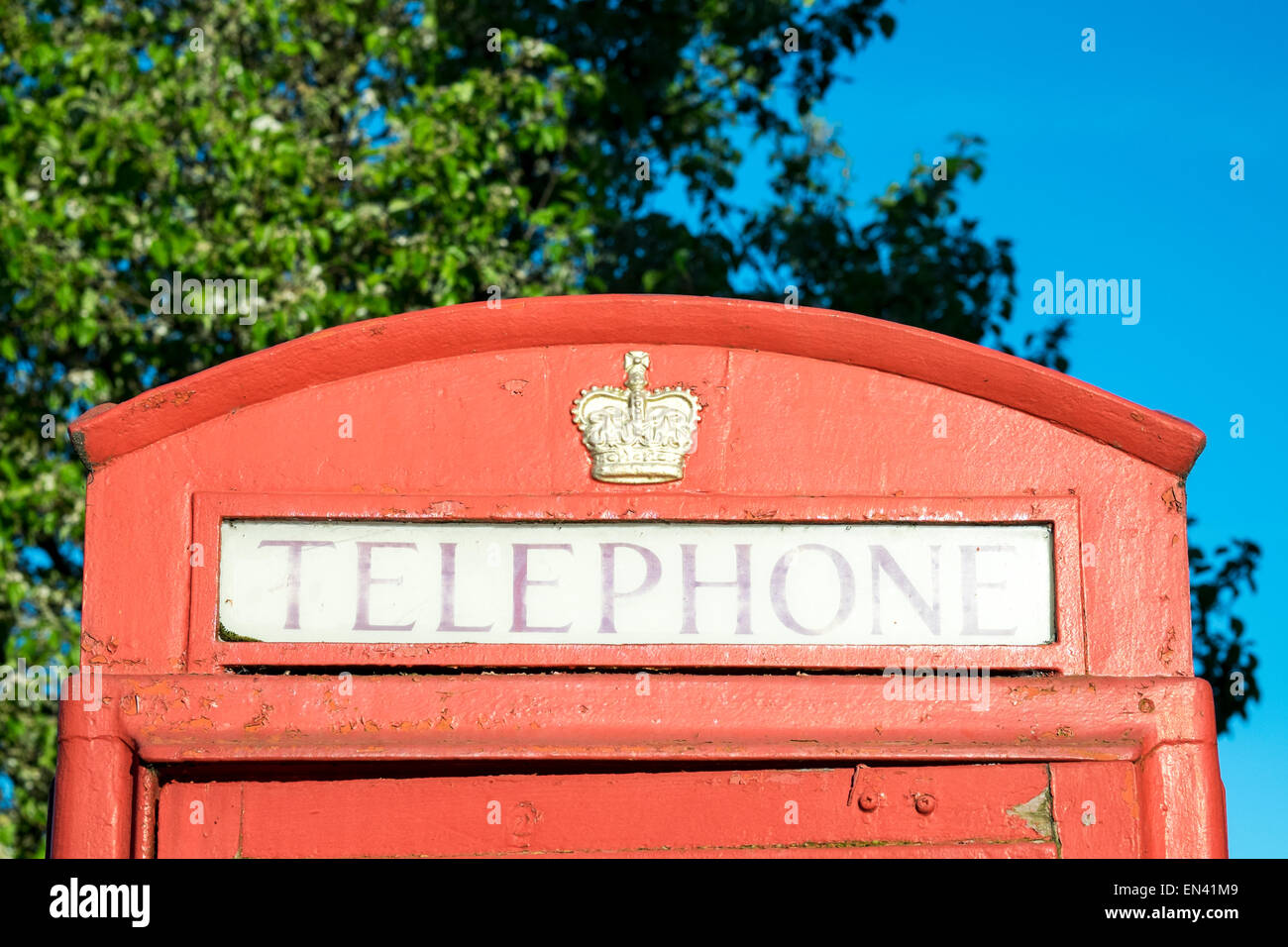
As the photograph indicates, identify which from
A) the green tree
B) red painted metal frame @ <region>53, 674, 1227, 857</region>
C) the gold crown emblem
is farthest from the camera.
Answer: the green tree

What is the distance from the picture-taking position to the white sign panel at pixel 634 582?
2662mm

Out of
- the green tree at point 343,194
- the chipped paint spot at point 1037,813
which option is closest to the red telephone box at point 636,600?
the chipped paint spot at point 1037,813

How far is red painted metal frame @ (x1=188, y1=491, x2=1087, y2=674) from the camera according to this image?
8.66 feet

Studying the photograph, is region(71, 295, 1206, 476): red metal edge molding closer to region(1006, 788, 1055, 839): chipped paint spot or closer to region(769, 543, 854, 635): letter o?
region(769, 543, 854, 635): letter o

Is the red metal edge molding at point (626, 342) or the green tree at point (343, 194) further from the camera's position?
the green tree at point (343, 194)

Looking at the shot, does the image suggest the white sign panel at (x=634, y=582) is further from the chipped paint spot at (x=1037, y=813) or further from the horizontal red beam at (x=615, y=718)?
the chipped paint spot at (x=1037, y=813)

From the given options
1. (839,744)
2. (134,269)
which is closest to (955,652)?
(839,744)

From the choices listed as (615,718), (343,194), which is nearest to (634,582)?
(615,718)

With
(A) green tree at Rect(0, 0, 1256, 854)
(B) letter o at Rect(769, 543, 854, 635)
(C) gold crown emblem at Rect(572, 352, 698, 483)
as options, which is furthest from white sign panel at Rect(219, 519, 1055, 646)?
(A) green tree at Rect(0, 0, 1256, 854)

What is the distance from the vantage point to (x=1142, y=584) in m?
2.69

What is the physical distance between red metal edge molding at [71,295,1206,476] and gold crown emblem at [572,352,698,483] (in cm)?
10

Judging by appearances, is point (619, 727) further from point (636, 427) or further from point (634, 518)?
point (636, 427)

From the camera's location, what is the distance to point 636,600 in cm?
267
